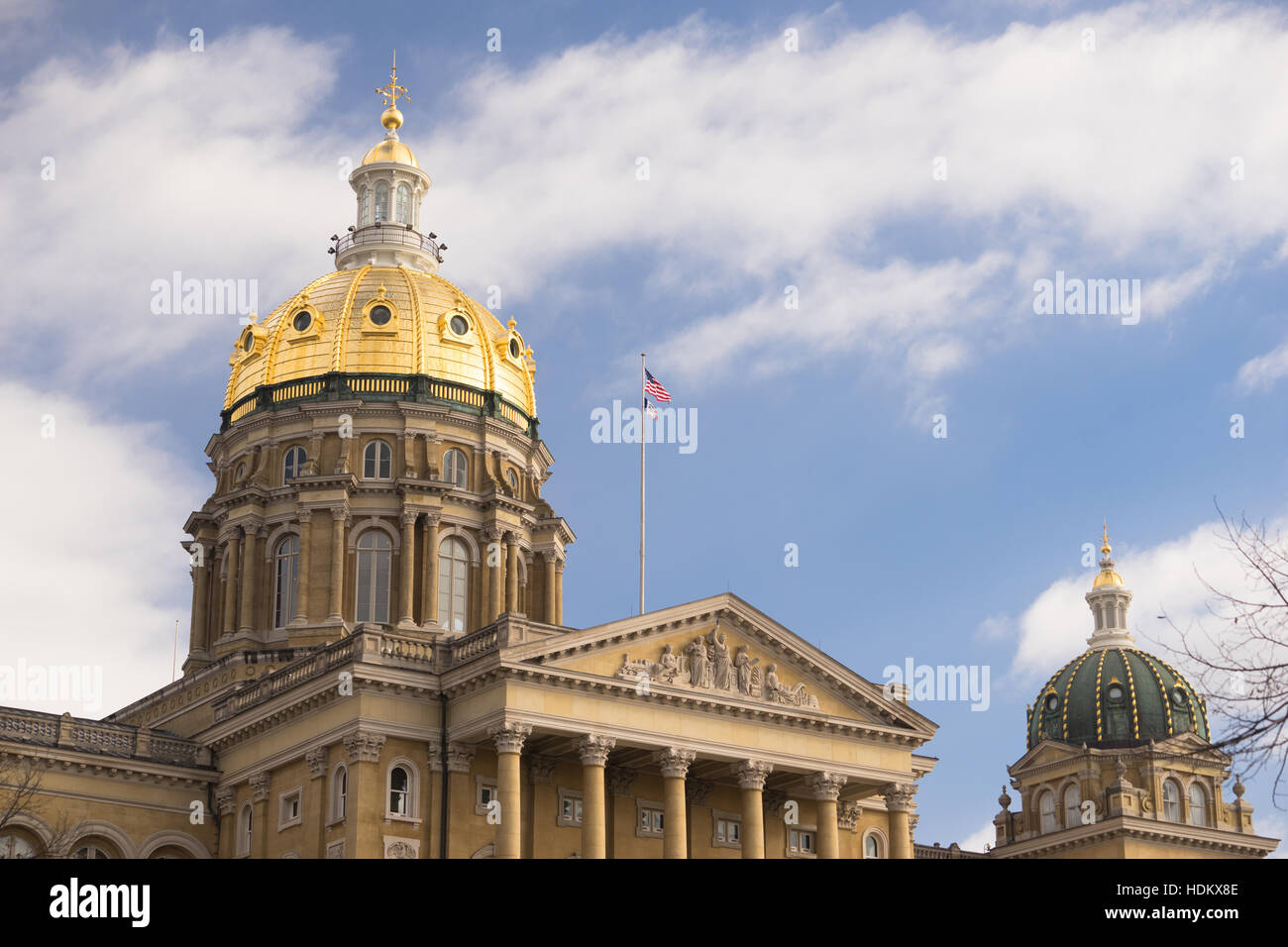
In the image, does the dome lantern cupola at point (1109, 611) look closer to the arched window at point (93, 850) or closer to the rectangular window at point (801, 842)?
the rectangular window at point (801, 842)

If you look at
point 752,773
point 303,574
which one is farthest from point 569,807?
point 303,574

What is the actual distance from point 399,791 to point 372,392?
22.4 m

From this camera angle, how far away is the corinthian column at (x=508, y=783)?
53.0 meters

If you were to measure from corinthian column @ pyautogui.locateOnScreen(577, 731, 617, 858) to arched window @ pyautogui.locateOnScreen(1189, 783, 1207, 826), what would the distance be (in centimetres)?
3752

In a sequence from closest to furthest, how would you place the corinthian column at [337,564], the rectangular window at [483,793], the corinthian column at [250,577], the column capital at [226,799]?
1. the rectangular window at [483,793]
2. the column capital at [226,799]
3. the corinthian column at [337,564]
4. the corinthian column at [250,577]

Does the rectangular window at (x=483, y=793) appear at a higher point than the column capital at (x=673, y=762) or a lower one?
lower

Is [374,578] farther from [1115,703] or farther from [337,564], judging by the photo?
[1115,703]

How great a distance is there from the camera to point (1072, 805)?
8594 centimetres

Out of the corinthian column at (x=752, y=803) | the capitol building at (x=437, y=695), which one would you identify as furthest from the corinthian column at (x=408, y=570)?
the corinthian column at (x=752, y=803)

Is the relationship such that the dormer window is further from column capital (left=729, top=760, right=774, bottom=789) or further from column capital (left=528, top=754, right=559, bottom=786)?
column capital (left=729, top=760, right=774, bottom=789)

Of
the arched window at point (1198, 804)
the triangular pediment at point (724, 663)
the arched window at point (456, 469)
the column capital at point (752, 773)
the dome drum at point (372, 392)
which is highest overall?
the dome drum at point (372, 392)

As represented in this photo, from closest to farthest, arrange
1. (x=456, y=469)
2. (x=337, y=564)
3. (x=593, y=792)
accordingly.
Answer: (x=593, y=792) → (x=337, y=564) → (x=456, y=469)

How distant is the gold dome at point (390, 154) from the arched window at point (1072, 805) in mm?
38937
